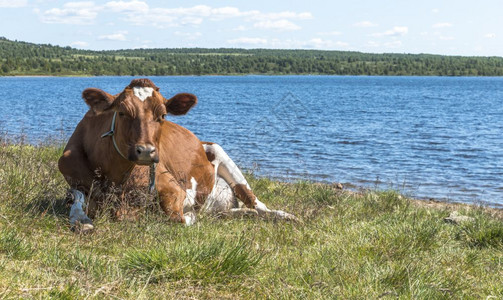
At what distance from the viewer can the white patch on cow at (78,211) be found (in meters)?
5.82

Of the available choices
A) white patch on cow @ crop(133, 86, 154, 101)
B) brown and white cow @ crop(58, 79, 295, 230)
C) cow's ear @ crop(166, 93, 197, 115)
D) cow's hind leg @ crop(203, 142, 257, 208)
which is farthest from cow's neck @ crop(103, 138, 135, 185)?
cow's hind leg @ crop(203, 142, 257, 208)

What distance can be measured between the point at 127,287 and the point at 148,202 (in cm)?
207

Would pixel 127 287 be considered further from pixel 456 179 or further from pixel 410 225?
pixel 456 179

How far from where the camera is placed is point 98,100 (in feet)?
20.2

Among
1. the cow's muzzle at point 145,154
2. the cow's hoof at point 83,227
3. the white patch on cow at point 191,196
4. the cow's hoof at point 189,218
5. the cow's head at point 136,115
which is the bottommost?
the cow's hoof at point 189,218

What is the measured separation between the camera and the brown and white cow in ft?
18.9

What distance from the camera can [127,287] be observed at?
423cm

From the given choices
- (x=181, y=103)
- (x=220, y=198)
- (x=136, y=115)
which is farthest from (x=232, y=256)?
(x=220, y=198)

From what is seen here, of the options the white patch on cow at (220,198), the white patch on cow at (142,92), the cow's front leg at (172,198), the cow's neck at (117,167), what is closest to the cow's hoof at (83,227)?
the cow's neck at (117,167)

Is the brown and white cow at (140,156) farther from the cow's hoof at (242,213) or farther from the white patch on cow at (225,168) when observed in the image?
the white patch on cow at (225,168)

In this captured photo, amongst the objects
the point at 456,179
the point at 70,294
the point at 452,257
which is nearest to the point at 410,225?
the point at 452,257

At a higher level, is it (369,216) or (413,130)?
(369,216)

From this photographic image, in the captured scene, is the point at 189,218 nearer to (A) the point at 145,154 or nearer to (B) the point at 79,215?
(B) the point at 79,215

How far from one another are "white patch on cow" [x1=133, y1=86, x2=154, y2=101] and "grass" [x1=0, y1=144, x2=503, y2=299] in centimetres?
118
